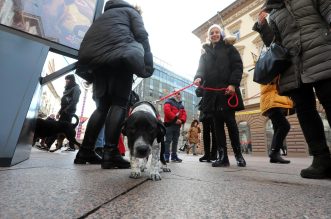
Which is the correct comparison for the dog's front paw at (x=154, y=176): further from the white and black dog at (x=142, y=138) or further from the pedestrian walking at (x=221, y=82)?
the pedestrian walking at (x=221, y=82)

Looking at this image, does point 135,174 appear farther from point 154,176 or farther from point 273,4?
point 273,4

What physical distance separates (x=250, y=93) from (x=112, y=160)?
17.7 metres

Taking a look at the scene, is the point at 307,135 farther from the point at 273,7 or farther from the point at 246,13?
the point at 246,13

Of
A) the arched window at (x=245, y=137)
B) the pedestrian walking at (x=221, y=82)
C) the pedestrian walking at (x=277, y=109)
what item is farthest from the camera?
the arched window at (x=245, y=137)

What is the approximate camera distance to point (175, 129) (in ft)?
16.6

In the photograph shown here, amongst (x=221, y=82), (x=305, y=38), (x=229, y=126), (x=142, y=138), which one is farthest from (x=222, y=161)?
(x=305, y=38)

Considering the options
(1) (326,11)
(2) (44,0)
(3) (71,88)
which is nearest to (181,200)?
(1) (326,11)

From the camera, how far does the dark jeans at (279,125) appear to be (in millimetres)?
3959

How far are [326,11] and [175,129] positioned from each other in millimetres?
3587

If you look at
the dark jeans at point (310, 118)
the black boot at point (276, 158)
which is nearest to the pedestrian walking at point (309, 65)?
the dark jeans at point (310, 118)

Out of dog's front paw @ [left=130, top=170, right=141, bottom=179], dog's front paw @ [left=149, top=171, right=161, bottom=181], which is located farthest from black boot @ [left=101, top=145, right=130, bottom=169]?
dog's front paw @ [left=149, top=171, right=161, bottom=181]

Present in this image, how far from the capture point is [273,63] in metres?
2.12

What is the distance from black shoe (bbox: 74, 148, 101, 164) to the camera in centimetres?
264

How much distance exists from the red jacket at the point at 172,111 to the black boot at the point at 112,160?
8.01 feet
